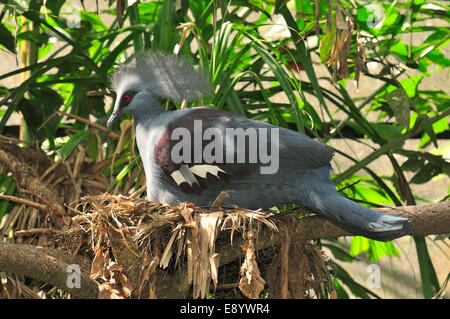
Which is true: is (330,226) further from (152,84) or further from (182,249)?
(152,84)

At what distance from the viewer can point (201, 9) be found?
2.04 meters

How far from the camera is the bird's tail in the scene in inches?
45.7

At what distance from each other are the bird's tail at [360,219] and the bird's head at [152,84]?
1.56 ft

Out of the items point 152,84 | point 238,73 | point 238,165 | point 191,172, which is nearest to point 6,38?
point 152,84

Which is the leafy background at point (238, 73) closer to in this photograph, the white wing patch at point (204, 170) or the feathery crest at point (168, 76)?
the feathery crest at point (168, 76)

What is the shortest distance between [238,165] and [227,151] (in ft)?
0.13

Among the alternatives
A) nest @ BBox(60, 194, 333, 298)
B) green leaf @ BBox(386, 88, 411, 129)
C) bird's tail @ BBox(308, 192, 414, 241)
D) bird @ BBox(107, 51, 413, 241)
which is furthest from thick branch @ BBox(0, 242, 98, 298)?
green leaf @ BBox(386, 88, 411, 129)

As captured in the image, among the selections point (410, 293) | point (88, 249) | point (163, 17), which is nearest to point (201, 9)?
point (163, 17)

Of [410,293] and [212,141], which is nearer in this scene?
[212,141]

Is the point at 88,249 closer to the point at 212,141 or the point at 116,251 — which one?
the point at 116,251

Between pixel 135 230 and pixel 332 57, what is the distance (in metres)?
0.61

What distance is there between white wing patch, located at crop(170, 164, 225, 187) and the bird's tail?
24 centimetres

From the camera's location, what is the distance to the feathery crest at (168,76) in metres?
1.54

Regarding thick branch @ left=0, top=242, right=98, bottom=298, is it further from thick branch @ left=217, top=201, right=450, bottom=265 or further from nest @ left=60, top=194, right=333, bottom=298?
thick branch @ left=217, top=201, right=450, bottom=265
